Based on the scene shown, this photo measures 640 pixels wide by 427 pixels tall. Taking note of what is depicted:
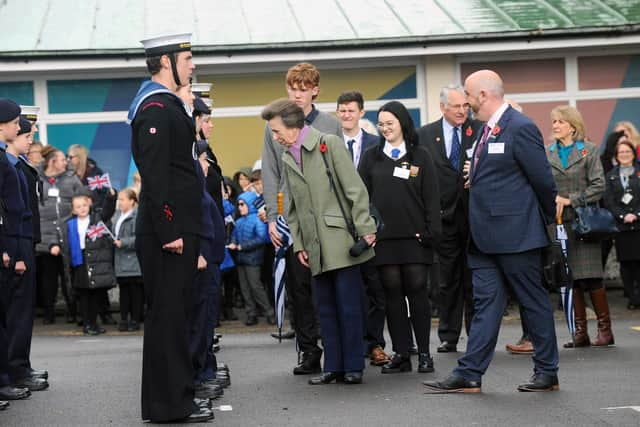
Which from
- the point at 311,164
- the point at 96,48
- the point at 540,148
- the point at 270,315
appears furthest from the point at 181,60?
the point at 96,48

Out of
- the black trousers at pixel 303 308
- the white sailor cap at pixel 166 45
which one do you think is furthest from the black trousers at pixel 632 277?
the white sailor cap at pixel 166 45

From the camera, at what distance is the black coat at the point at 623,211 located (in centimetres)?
1597

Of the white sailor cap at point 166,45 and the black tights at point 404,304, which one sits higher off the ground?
the white sailor cap at point 166,45

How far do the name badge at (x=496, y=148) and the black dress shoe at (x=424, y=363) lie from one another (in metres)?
1.93

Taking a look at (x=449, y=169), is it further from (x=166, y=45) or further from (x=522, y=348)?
(x=166, y=45)

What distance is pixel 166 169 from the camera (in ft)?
25.5

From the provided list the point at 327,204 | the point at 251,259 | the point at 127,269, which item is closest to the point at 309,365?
the point at 327,204

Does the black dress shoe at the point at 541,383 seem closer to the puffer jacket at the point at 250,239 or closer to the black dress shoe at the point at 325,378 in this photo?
the black dress shoe at the point at 325,378

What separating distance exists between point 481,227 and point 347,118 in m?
2.93

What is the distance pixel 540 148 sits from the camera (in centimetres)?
893

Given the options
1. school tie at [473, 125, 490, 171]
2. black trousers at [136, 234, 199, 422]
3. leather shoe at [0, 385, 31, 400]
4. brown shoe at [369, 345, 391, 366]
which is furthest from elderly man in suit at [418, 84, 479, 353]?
black trousers at [136, 234, 199, 422]

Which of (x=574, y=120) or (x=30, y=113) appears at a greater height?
(x=30, y=113)

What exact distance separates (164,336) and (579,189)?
5.18m

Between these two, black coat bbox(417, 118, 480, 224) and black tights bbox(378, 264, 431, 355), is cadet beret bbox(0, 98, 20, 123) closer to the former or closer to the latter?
black tights bbox(378, 264, 431, 355)
